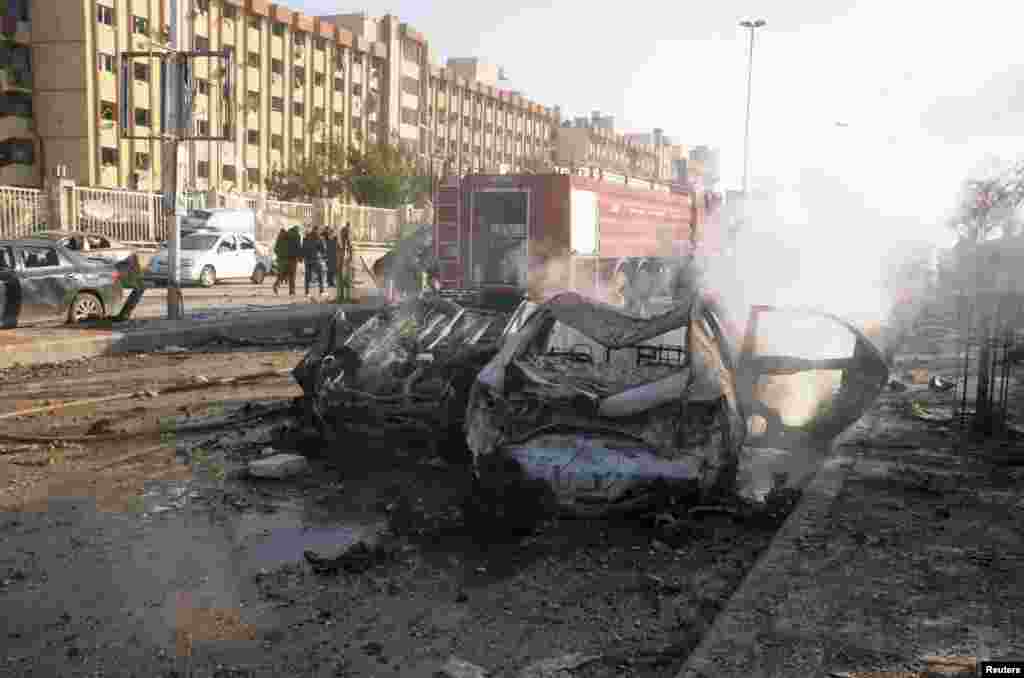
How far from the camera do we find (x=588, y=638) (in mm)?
3955

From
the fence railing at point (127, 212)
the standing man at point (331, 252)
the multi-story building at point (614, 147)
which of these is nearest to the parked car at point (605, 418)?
the fence railing at point (127, 212)

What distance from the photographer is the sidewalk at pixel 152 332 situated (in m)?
12.1

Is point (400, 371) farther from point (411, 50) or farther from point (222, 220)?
point (411, 50)

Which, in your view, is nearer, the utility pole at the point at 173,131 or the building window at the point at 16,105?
the utility pole at the point at 173,131

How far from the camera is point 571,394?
5312 millimetres

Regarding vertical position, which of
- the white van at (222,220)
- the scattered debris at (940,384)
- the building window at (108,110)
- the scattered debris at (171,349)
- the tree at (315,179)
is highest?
the building window at (108,110)

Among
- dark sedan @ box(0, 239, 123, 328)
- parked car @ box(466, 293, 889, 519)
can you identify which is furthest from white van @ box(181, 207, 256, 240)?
parked car @ box(466, 293, 889, 519)

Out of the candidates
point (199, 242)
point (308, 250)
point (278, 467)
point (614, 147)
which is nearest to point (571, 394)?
point (278, 467)

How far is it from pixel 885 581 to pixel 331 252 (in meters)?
19.6

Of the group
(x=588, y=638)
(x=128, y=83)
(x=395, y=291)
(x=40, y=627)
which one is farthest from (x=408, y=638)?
(x=395, y=291)

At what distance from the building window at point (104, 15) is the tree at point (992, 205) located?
160 feet

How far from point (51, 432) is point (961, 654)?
7261 millimetres

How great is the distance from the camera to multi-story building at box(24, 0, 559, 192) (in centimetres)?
5047

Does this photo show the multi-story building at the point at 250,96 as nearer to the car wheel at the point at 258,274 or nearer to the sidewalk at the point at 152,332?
the car wheel at the point at 258,274
